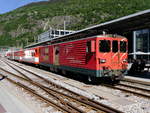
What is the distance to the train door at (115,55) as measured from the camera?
1107 centimetres

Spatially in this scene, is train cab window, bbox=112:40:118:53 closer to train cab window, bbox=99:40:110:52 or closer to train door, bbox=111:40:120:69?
train door, bbox=111:40:120:69

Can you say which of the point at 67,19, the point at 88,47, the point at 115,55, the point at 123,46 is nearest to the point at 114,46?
the point at 115,55

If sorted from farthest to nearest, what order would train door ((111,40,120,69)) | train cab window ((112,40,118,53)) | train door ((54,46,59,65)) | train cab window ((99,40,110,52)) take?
1. train door ((54,46,59,65))
2. train cab window ((112,40,118,53))
3. train door ((111,40,120,69))
4. train cab window ((99,40,110,52))

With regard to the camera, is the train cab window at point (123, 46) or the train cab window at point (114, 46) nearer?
the train cab window at point (114, 46)

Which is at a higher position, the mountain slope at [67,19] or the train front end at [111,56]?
the mountain slope at [67,19]

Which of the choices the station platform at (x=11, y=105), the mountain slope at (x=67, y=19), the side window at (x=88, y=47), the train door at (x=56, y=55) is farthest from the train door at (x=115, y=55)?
the mountain slope at (x=67, y=19)

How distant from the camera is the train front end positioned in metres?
10.7

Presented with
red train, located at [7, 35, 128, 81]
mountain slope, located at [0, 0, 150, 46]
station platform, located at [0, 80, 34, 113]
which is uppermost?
mountain slope, located at [0, 0, 150, 46]

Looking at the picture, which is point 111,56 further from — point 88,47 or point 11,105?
point 11,105

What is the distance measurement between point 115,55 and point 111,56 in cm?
33

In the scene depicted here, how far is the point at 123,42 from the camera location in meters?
11.8

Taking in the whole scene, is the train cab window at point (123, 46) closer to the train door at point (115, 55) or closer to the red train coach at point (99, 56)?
the red train coach at point (99, 56)

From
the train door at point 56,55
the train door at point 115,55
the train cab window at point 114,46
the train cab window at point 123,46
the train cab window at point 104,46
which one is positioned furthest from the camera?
the train door at point 56,55

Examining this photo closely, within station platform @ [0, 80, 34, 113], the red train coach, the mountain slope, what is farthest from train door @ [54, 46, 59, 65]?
the mountain slope
